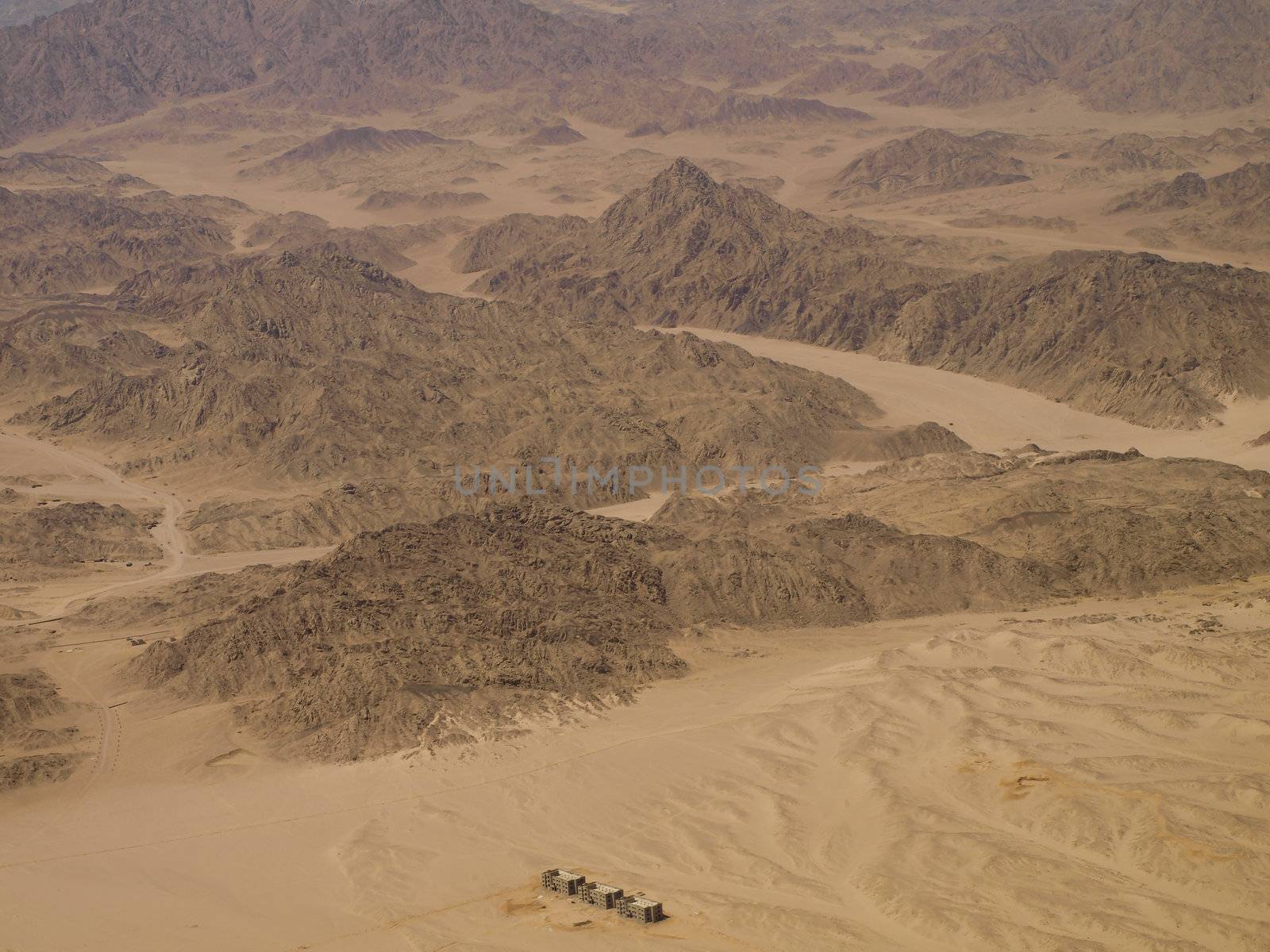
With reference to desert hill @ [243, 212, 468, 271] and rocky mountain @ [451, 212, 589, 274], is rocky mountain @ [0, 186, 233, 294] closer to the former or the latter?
desert hill @ [243, 212, 468, 271]

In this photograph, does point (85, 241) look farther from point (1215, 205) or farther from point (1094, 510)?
point (1094, 510)

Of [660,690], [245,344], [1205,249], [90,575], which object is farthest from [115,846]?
[1205,249]

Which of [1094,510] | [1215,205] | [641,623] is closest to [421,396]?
[641,623]

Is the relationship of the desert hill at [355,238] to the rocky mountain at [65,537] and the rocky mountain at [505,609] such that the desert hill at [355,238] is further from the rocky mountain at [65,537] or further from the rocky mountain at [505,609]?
the rocky mountain at [505,609]

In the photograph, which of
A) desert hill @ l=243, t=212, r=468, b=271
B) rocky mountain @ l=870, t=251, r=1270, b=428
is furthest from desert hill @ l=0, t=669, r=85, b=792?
desert hill @ l=243, t=212, r=468, b=271

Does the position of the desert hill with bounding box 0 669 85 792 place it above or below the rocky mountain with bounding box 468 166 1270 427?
below

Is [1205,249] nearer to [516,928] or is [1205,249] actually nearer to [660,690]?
[660,690]

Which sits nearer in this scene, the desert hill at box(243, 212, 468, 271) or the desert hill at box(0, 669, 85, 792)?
the desert hill at box(0, 669, 85, 792)
